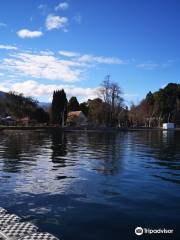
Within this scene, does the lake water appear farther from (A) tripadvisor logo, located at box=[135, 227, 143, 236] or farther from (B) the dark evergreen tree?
(B) the dark evergreen tree

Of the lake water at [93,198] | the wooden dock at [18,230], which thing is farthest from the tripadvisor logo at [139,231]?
the wooden dock at [18,230]

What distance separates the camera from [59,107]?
99438mm

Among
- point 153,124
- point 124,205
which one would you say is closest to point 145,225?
point 124,205

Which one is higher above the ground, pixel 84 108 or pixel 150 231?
pixel 84 108

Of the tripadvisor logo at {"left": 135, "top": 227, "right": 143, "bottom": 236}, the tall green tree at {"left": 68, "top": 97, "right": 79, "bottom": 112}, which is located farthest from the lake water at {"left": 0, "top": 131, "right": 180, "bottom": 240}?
the tall green tree at {"left": 68, "top": 97, "right": 79, "bottom": 112}

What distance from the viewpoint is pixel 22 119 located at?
95000mm

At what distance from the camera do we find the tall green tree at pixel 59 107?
98.7m

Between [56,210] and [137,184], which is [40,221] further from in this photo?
[137,184]

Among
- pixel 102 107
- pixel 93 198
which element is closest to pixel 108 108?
pixel 102 107

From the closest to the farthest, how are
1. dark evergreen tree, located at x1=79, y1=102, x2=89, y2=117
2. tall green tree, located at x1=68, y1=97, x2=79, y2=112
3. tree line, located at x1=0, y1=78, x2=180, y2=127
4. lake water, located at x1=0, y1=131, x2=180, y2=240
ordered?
1. lake water, located at x1=0, y1=131, x2=180, y2=240
2. tree line, located at x1=0, y1=78, x2=180, y2=127
3. tall green tree, located at x1=68, y1=97, x2=79, y2=112
4. dark evergreen tree, located at x1=79, y1=102, x2=89, y2=117

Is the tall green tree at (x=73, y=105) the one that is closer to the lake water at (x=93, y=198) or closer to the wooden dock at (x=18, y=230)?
the lake water at (x=93, y=198)

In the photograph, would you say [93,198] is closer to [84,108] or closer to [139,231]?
[139,231]

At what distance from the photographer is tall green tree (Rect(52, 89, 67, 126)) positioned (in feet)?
324

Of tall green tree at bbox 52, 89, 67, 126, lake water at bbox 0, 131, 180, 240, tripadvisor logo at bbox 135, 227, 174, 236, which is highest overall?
tall green tree at bbox 52, 89, 67, 126
